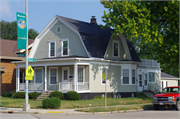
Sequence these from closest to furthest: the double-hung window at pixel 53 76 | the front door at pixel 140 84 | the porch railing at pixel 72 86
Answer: the porch railing at pixel 72 86 → the double-hung window at pixel 53 76 → the front door at pixel 140 84

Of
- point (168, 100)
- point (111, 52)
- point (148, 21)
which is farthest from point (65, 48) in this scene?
point (168, 100)

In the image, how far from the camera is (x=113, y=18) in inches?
862

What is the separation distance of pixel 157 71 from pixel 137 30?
15017 mm

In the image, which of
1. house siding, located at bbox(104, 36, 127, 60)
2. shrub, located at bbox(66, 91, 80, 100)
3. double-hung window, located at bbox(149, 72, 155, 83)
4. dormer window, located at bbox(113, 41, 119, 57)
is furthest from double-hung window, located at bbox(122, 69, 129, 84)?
shrub, located at bbox(66, 91, 80, 100)

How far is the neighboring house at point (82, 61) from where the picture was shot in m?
25.7

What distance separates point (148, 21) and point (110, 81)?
901cm

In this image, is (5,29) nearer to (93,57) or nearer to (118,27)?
(93,57)

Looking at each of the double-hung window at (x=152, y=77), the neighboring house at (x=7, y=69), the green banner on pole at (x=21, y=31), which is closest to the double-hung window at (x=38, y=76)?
the neighboring house at (x=7, y=69)

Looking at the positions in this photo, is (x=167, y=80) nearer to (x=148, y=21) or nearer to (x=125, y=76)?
(x=125, y=76)

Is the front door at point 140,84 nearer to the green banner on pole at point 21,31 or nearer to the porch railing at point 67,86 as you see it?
the porch railing at point 67,86

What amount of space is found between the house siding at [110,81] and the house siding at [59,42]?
196 centimetres

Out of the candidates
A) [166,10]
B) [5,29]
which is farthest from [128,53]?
[5,29]

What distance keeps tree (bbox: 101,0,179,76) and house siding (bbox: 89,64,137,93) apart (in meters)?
5.46

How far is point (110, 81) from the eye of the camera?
27.7 meters
